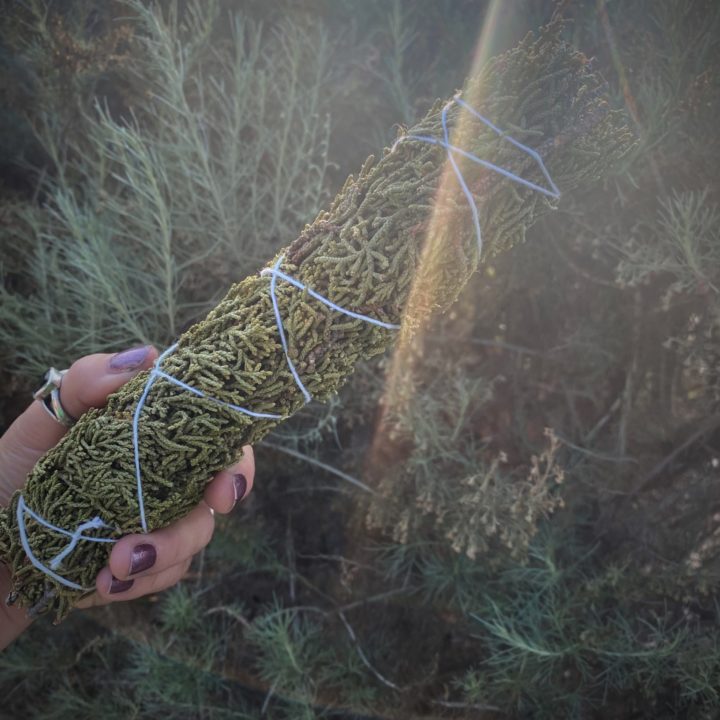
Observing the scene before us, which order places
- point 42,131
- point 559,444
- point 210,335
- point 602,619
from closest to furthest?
1. point 210,335
2. point 602,619
3. point 559,444
4. point 42,131

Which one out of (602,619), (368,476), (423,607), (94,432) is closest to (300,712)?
(423,607)

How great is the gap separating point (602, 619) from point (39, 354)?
6.16 feet

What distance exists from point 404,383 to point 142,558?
0.99 meters

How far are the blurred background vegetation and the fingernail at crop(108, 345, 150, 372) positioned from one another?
26.5 inches

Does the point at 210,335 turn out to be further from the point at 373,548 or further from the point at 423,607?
the point at 423,607

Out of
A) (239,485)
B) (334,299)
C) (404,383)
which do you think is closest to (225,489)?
(239,485)

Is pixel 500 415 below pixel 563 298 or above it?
below

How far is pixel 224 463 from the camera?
1154 mm

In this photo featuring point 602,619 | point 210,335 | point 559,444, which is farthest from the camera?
point 559,444

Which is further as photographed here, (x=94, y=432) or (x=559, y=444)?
(x=559, y=444)

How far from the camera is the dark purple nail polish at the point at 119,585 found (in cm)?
119

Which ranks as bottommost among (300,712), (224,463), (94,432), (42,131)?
(300,712)

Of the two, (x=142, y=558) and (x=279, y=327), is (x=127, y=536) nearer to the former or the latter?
(x=142, y=558)

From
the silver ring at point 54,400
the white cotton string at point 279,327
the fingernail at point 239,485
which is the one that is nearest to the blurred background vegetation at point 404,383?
the silver ring at point 54,400
